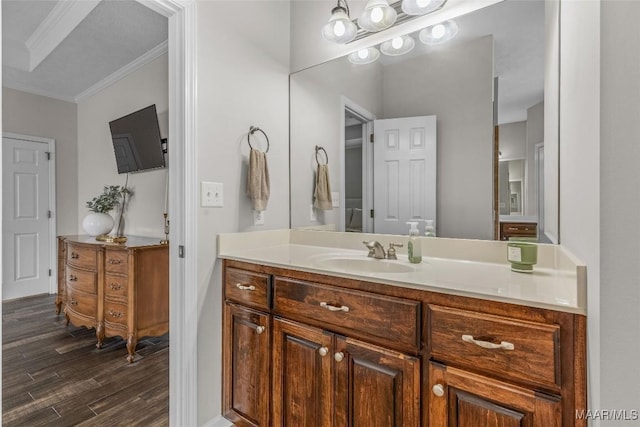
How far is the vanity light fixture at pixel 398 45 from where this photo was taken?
153 cm

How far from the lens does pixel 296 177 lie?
1.95 meters

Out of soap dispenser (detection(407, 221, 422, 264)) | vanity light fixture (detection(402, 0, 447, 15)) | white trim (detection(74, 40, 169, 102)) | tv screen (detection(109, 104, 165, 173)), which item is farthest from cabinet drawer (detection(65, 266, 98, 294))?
vanity light fixture (detection(402, 0, 447, 15))

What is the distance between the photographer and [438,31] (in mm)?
1445

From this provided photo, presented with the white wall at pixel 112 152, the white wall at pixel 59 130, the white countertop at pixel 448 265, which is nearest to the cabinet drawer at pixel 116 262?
the white wall at pixel 112 152

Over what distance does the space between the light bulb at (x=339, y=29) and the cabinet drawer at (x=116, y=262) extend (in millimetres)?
2078

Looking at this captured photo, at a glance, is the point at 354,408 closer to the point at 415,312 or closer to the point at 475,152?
A: the point at 415,312

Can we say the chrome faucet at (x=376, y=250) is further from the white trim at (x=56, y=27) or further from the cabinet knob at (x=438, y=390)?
the white trim at (x=56, y=27)

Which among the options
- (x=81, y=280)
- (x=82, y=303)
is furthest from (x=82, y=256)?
(x=82, y=303)

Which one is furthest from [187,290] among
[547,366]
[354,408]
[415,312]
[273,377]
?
[547,366]

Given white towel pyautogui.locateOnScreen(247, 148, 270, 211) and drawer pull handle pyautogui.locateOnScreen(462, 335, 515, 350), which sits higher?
white towel pyautogui.locateOnScreen(247, 148, 270, 211)

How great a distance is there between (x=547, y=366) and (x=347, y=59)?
1645 millimetres

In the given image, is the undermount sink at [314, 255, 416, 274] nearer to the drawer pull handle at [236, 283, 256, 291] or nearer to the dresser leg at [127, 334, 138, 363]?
the drawer pull handle at [236, 283, 256, 291]

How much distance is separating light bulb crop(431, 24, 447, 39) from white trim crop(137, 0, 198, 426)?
1119mm

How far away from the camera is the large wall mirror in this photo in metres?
1.25
